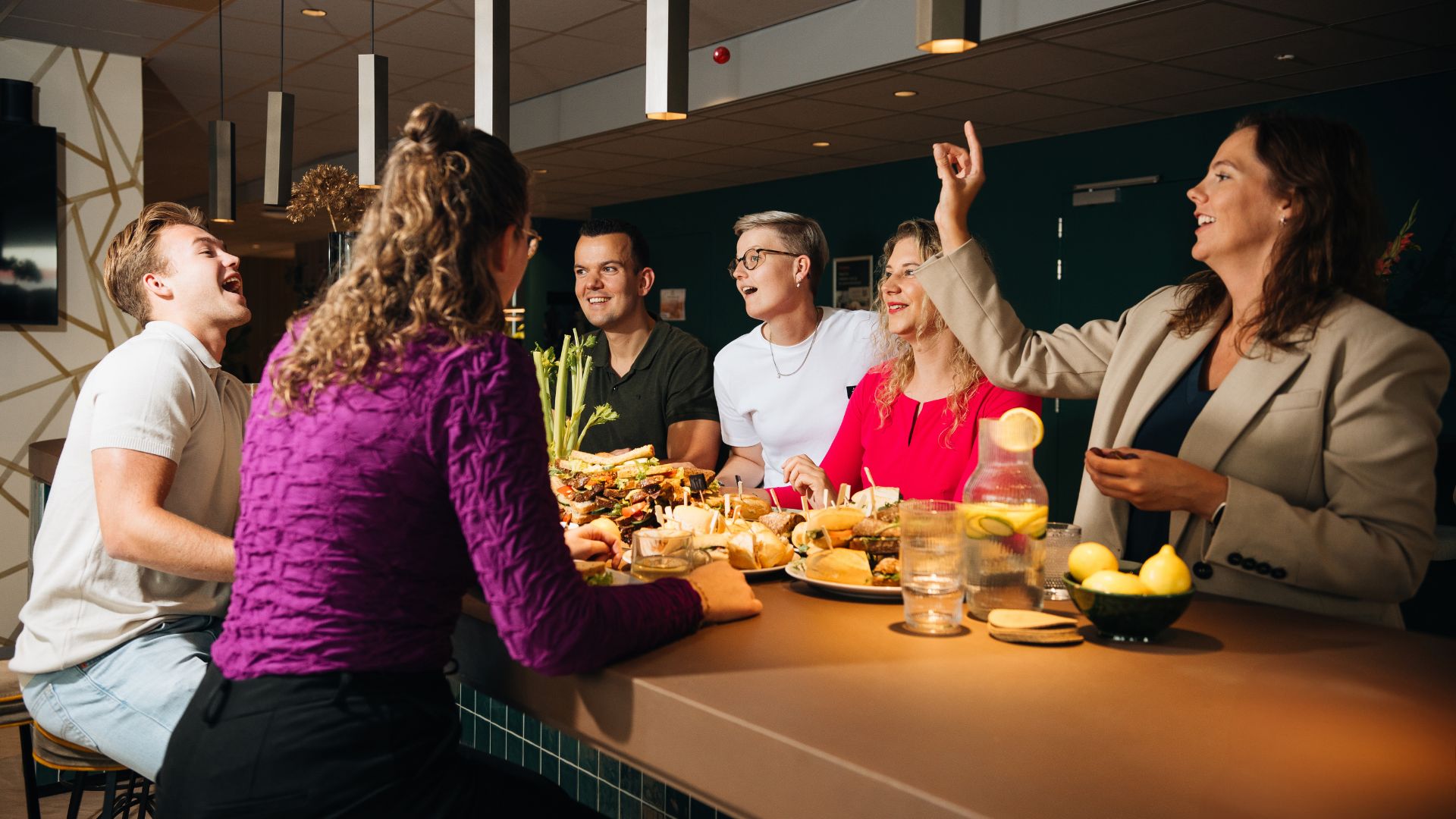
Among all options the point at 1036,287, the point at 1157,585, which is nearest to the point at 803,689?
the point at 1157,585

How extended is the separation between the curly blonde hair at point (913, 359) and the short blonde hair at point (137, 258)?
5.61ft

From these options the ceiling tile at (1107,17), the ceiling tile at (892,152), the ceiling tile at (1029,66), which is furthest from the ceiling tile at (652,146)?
the ceiling tile at (1107,17)

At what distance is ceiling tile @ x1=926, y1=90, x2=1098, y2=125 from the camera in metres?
6.30

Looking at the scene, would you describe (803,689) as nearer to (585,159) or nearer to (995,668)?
(995,668)

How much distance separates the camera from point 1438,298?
554 centimetres

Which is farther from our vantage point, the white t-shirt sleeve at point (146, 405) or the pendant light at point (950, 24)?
the white t-shirt sleeve at point (146, 405)

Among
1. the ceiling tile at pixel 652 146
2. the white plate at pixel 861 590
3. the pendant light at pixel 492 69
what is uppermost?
the ceiling tile at pixel 652 146

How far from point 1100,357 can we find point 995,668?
1078 mm

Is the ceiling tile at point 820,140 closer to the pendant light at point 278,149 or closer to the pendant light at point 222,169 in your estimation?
the pendant light at point 222,169

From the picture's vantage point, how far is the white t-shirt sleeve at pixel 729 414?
12.0 feet

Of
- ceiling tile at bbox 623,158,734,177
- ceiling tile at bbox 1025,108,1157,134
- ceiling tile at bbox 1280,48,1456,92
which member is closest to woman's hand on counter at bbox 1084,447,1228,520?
ceiling tile at bbox 1280,48,1456,92

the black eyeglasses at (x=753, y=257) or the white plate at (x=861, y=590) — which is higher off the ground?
the black eyeglasses at (x=753, y=257)

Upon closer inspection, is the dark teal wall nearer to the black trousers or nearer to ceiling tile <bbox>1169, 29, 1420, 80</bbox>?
ceiling tile <bbox>1169, 29, 1420, 80</bbox>

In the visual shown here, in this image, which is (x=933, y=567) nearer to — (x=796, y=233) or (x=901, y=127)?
(x=796, y=233)
